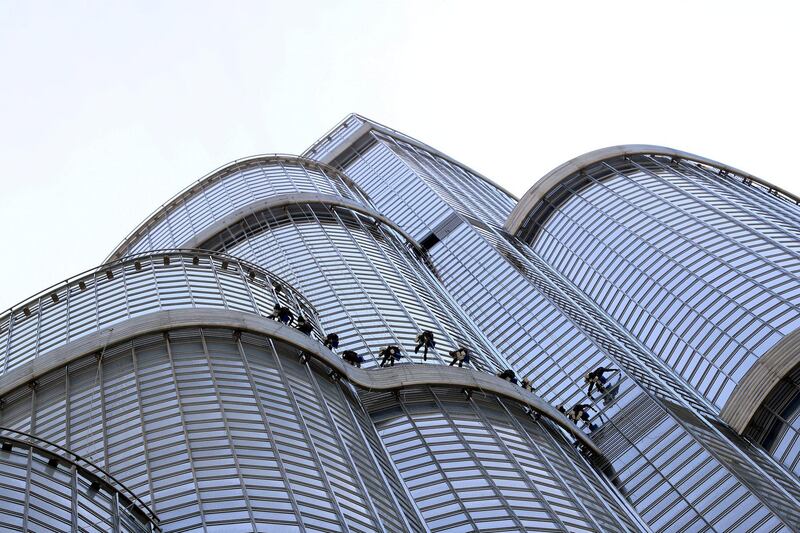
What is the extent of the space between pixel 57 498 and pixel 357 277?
29.5 meters

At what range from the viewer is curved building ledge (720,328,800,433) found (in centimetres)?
3797

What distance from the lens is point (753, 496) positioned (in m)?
34.8

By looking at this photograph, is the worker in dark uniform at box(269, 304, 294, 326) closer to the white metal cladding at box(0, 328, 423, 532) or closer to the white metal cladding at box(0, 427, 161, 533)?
the white metal cladding at box(0, 328, 423, 532)

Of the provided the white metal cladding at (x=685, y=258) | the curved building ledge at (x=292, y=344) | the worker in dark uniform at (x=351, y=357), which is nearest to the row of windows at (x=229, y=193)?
the white metal cladding at (x=685, y=258)

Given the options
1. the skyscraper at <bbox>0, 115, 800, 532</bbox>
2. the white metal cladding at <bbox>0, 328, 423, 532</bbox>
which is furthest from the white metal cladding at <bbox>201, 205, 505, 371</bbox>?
the white metal cladding at <bbox>0, 328, 423, 532</bbox>

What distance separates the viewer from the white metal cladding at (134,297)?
36.0 metres

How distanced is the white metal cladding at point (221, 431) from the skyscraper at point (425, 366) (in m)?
0.08

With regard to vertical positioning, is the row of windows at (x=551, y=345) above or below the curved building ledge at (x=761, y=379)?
above

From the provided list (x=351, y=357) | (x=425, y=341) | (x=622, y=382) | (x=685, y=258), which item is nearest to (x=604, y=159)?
(x=685, y=258)

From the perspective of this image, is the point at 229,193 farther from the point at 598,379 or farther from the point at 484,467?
the point at 484,467

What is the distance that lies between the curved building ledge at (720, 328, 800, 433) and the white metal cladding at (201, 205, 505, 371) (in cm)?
1070

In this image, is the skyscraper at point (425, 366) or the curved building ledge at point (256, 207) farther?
the curved building ledge at point (256, 207)

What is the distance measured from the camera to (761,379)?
127ft

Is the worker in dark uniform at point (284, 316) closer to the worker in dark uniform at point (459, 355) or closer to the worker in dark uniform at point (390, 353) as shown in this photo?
the worker in dark uniform at point (390, 353)
